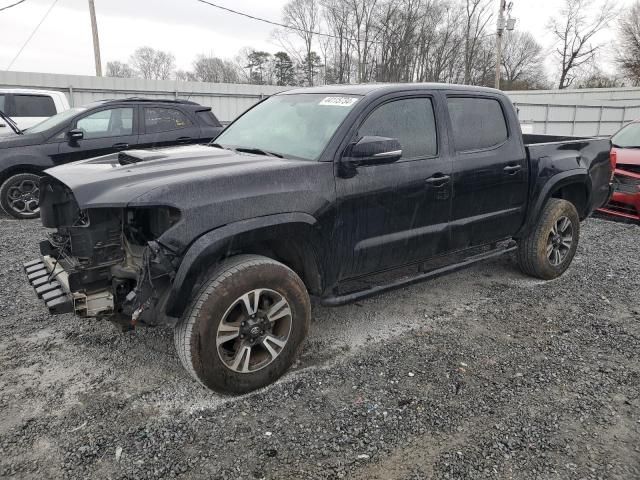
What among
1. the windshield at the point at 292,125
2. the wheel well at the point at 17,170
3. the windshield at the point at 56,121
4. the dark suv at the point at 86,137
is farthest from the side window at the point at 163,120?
the windshield at the point at 292,125

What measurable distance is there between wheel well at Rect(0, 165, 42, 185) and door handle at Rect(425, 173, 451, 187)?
6.15m

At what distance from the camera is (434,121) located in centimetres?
383

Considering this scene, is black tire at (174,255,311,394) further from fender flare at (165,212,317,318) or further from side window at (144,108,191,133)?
side window at (144,108,191,133)

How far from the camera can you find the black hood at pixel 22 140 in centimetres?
706

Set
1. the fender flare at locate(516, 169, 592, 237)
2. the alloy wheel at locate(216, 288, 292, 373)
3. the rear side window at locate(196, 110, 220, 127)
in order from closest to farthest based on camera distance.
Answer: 1. the alloy wheel at locate(216, 288, 292, 373)
2. the fender flare at locate(516, 169, 592, 237)
3. the rear side window at locate(196, 110, 220, 127)

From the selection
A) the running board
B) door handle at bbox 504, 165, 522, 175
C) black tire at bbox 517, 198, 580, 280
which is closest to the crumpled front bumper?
the running board

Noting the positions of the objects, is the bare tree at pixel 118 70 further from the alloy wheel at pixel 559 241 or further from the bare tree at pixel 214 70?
the alloy wheel at pixel 559 241

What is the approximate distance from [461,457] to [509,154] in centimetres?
277

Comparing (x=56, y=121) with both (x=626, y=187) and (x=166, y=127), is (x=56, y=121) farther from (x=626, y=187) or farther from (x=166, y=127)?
(x=626, y=187)

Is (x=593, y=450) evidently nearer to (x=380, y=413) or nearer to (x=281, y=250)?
(x=380, y=413)

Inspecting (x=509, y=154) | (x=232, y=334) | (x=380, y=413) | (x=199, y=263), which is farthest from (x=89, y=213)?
(x=509, y=154)

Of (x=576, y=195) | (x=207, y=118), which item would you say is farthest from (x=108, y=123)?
(x=576, y=195)

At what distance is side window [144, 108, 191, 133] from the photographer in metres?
7.82

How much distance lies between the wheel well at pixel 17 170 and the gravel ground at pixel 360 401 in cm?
350
